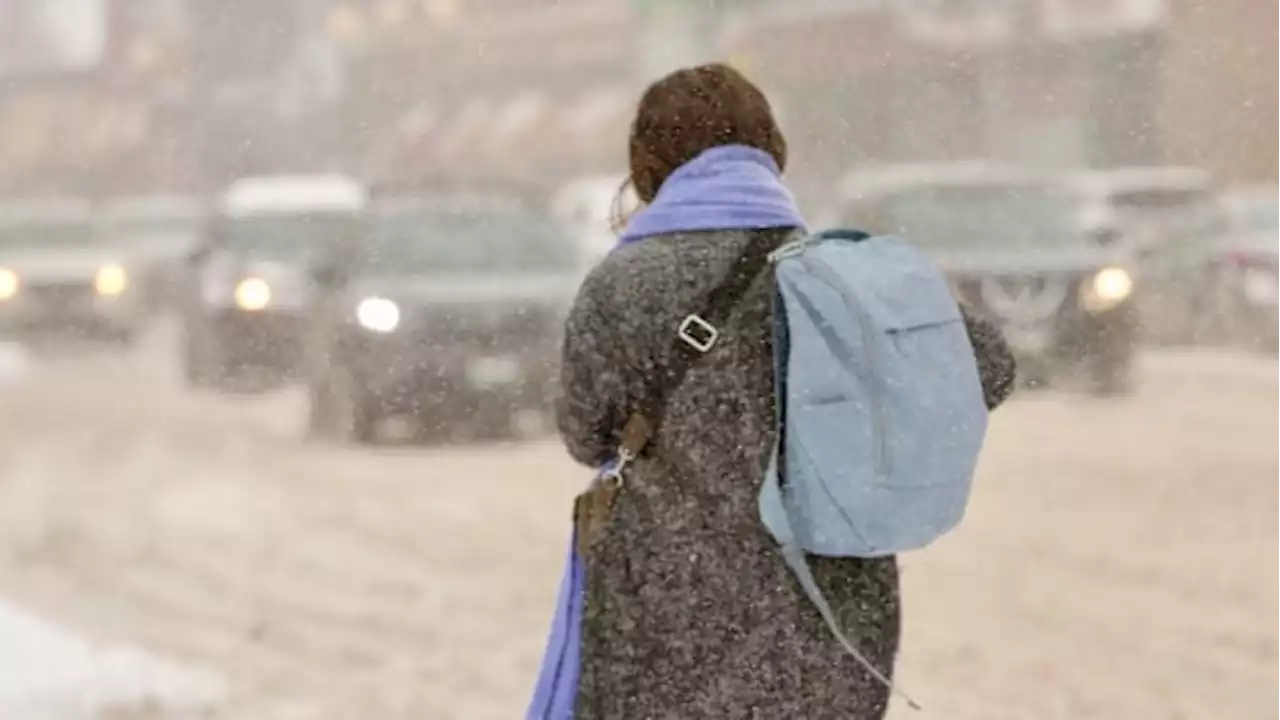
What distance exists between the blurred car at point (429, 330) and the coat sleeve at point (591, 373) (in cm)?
317

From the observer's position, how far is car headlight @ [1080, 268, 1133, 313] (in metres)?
5.08

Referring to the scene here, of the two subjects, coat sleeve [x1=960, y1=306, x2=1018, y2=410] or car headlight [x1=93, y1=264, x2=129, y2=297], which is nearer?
coat sleeve [x1=960, y1=306, x2=1018, y2=410]

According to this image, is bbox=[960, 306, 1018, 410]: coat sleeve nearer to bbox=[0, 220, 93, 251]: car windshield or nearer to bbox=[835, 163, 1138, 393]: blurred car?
bbox=[835, 163, 1138, 393]: blurred car

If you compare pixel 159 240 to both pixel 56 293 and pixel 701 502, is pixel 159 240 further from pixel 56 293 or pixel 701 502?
pixel 701 502

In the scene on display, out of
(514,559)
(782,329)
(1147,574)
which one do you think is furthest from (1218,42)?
(782,329)

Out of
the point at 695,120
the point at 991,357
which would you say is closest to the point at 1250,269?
the point at 991,357

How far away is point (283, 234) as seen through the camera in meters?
5.36

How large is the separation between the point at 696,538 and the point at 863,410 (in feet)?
0.83

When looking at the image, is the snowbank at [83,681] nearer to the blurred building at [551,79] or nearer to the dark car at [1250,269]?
the blurred building at [551,79]

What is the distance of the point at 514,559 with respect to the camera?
405 cm

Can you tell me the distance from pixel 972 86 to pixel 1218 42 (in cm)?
105

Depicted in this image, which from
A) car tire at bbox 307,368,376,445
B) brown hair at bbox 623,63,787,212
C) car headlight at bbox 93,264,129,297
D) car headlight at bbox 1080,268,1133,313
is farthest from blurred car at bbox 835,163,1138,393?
brown hair at bbox 623,63,787,212

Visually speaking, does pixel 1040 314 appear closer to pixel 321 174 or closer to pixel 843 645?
pixel 321 174

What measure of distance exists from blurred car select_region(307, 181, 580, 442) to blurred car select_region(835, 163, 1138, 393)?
1.23 m
